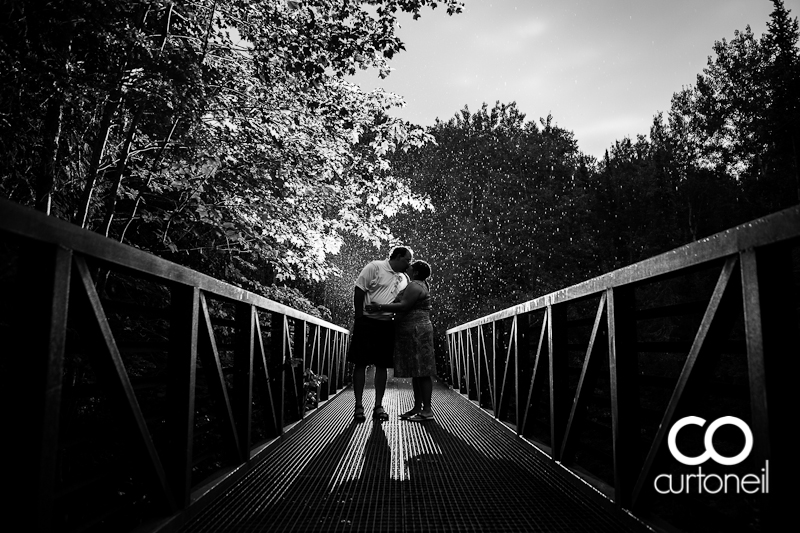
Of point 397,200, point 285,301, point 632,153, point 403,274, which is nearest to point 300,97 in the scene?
point 403,274

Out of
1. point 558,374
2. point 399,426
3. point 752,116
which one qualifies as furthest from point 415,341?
point 752,116

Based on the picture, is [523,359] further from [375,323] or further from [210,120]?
[210,120]

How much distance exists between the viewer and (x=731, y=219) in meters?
26.9

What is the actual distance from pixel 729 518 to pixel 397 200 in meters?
5.86

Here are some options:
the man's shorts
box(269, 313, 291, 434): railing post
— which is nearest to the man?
the man's shorts

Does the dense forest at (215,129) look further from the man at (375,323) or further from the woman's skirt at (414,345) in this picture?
the woman's skirt at (414,345)

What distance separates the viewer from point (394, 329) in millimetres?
4578

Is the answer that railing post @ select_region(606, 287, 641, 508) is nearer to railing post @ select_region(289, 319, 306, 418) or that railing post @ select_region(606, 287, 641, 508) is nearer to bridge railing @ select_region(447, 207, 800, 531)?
bridge railing @ select_region(447, 207, 800, 531)

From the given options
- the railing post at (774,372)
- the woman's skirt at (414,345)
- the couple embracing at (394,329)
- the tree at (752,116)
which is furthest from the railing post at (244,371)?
the tree at (752,116)

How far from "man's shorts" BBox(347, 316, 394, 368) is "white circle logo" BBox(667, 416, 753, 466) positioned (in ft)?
9.46

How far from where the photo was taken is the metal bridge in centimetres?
121

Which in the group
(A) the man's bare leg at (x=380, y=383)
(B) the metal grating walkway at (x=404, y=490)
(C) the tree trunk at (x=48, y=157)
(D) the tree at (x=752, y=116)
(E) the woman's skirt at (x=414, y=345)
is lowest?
(B) the metal grating walkway at (x=404, y=490)

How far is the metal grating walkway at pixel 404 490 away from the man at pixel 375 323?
70 centimetres

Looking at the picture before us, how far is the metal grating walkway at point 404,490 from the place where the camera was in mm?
1960
